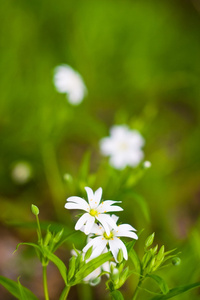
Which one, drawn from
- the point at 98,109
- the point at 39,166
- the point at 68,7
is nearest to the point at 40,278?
the point at 39,166

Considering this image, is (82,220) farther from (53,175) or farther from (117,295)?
(53,175)

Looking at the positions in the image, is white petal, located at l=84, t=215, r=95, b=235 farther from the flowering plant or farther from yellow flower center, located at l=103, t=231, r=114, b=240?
yellow flower center, located at l=103, t=231, r=114, b=240

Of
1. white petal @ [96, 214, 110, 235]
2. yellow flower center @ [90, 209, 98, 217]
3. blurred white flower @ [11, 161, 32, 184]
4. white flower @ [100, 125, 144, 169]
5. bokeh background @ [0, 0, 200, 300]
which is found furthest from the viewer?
blurred white flower @ [11, 161, 32, 184]

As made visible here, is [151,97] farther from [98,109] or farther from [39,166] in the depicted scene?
[39,166]

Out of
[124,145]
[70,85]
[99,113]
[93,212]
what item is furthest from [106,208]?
[99,113]

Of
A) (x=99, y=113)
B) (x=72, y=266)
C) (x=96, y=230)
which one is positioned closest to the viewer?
(x=72, y=266)

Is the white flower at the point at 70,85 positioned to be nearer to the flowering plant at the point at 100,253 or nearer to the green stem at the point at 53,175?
the green stem at the point at 53,175

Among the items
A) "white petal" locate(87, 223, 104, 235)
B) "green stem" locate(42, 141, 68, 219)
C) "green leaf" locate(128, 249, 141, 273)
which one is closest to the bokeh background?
"green stem" locate(42, 141, 68, 219)
